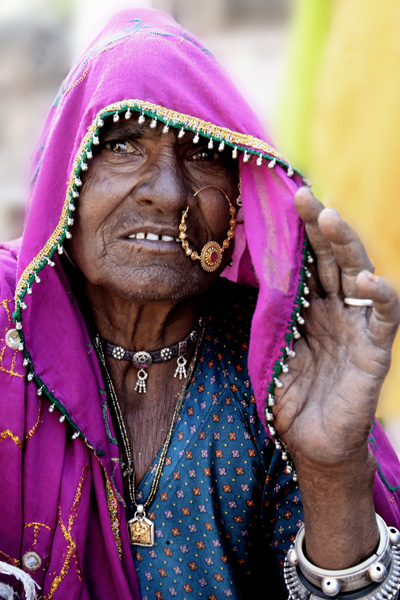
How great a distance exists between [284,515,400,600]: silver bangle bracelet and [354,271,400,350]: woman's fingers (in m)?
0.60

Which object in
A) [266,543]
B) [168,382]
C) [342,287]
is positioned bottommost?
[266,543]

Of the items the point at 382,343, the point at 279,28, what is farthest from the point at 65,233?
the point at 279,28

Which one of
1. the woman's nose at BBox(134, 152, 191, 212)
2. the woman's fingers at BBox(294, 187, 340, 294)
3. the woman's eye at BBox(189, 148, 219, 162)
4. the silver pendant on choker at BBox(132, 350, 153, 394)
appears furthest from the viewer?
the silver pendant on choker at BBox(132, 350, 153, 394)

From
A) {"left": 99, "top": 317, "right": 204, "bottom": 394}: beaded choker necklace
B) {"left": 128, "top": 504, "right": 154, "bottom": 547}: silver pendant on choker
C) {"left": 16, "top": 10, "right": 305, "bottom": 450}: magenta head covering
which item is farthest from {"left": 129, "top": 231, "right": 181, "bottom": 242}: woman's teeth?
{"left": 128, "top": 504, "right": 154, "bottom": 547}: silver pendant on choker

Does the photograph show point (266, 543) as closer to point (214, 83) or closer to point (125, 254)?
point (125, 254)

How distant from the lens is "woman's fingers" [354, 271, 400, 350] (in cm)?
170

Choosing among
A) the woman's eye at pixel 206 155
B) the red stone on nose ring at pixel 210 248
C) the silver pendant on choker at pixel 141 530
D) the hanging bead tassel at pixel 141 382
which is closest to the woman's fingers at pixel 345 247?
the red stone on nose ring at pixel 210 248

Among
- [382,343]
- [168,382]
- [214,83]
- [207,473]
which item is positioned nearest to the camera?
[382,343]

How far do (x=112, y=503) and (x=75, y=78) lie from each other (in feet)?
4.09

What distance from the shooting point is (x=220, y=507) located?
234cm

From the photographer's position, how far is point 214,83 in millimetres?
2186

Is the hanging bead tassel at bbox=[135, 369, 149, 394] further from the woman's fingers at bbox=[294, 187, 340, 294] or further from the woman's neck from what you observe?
the woman's fingers at bbox=[294, 187, 340, 294]

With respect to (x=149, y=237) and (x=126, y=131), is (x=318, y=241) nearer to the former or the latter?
(x=149, y=237)

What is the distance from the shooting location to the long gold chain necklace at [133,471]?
2.30m
